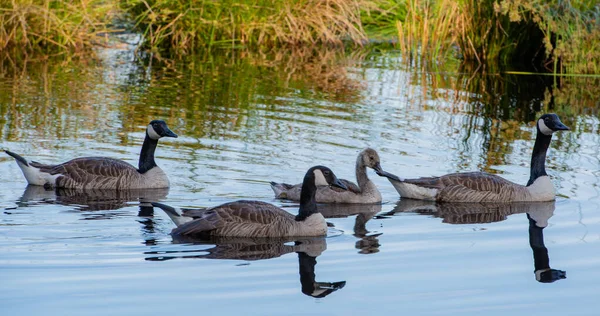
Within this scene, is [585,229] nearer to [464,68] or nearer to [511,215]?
[511,215]

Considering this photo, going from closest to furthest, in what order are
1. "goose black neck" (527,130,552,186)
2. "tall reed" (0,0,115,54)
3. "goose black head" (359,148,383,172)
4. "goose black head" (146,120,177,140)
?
"goose black head" (359,148,383,172)
"goose black neck" (527,130,552,186)
"goose black head" (146,120,177,140)
"tall reed" (0,0,115,54)

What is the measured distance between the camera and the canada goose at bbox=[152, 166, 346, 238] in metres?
10.8

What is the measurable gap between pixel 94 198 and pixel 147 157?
1145 millimetres

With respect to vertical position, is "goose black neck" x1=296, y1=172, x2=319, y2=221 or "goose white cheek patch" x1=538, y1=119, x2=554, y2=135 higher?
"goose white cheek patch" x1=538, y1=119, x2=554, y2=135

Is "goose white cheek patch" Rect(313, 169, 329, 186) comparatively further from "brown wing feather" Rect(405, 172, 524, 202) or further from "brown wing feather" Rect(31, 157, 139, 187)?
"brown wing feather" Rect(31, 157, 139, 187)

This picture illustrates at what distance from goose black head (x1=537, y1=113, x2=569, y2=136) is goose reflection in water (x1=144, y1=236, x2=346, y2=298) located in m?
4.41

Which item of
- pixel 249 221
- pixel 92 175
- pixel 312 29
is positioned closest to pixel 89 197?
pixel 92 175

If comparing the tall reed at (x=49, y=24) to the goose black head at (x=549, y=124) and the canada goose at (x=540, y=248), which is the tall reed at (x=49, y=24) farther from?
the canada goose at (x=540, y=248)

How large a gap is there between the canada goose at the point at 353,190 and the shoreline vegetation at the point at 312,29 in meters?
11.4

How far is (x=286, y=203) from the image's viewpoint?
12.9 meters

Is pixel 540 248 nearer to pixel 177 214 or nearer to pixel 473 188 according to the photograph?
pixel 473 188

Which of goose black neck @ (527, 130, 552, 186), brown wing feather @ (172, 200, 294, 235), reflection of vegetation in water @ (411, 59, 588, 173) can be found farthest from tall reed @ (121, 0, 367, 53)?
brown wing feather @ (172, 200, 294, 235)

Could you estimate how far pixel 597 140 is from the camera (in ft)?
56.7

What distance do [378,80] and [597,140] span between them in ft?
25.3
